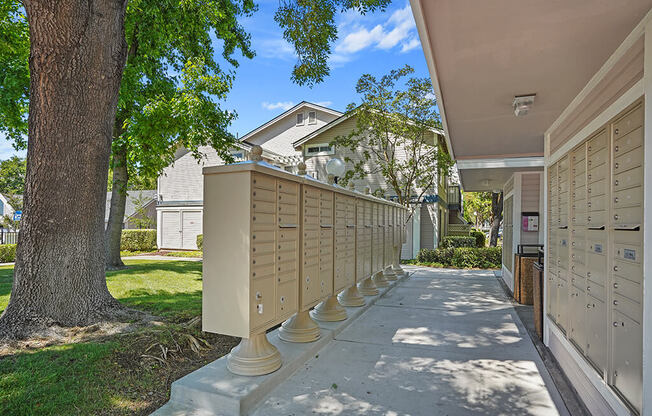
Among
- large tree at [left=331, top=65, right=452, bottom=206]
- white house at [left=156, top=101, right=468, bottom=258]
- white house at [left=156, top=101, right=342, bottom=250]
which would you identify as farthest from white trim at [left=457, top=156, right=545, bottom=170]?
white house at [left=156, top=101, right=342, bottom=250]

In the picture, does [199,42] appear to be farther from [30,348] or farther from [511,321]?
[511,321]

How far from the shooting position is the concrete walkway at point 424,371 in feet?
9.00

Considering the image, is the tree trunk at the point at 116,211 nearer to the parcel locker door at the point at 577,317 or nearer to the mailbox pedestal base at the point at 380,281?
the mailbox pedestal base at the point at 380,281

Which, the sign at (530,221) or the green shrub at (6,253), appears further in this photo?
the green shrub at (6,253)

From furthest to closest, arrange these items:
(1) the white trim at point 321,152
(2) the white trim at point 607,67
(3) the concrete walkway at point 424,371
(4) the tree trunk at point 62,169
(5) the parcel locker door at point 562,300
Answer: (1) the white trim at point 321,152, (4) the tree trunk at point 62,169, (5) the parcel locker door at point 562,300, (3) the concrete walkway at point 424,371, (2) the white trim at point 607,67

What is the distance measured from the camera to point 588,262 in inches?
109

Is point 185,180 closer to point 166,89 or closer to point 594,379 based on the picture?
point 166,89

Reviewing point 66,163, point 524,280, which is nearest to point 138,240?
point 66,163

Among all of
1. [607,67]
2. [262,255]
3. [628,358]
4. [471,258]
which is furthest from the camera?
[471,258]

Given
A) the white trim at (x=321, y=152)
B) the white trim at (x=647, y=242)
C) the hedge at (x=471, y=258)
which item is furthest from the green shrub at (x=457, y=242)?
the white trim at (x=647, y=242)

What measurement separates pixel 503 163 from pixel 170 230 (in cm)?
1598

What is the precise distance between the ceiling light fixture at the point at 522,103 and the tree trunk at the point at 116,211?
28.1 ft

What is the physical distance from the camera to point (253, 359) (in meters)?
3.03

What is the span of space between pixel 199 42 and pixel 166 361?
314 inches
